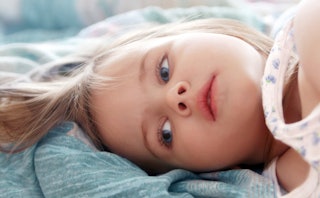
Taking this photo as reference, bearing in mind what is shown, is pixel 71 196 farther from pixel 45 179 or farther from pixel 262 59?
pixel 262 59

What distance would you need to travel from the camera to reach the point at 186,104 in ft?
2.51

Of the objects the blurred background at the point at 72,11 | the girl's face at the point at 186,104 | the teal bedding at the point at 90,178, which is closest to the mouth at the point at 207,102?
the girl's face at the point at 186,104

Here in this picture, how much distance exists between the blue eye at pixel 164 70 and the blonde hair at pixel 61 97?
76 mm

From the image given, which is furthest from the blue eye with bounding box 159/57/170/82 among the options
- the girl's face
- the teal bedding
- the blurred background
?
the blurred background

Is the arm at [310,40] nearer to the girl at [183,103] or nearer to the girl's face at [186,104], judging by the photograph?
the girl at [183,103]

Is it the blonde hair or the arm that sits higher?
the arm

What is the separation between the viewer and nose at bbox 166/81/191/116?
76 cm

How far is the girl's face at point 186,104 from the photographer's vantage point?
0.76m

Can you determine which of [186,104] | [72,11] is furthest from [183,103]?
[72,11]

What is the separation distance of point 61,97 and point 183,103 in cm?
24

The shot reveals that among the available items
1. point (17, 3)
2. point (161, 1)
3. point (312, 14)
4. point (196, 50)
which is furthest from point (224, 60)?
point (17, 3)

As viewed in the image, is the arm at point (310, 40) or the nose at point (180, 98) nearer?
the arm at point (310, 40)

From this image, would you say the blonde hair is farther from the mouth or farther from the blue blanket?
the mouth

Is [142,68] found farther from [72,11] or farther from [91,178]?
[72,11]
